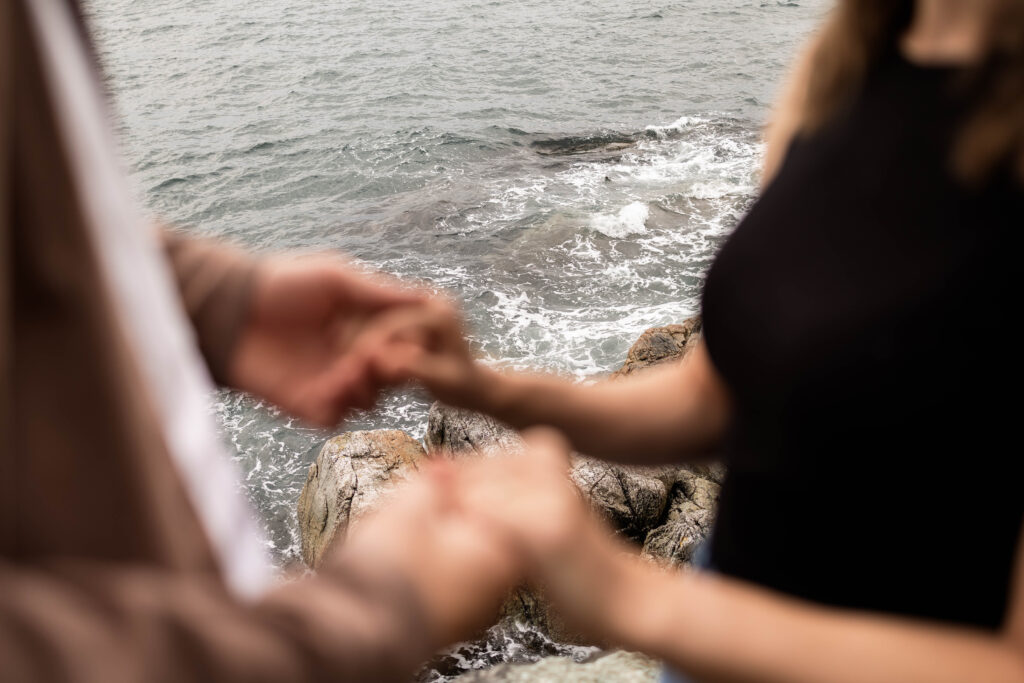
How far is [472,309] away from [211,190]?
7.36 meters

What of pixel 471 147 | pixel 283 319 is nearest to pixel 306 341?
pixel 283 319

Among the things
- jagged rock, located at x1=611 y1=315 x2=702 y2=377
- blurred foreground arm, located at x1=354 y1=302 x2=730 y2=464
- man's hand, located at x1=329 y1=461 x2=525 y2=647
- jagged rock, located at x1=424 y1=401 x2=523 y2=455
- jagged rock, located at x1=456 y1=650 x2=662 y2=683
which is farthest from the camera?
jagged rock, located at x1=611 y1=315 x2=702 y2=377

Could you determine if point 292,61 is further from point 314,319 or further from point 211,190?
point 314,319

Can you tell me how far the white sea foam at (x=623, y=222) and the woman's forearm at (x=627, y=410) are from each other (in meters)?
10.5

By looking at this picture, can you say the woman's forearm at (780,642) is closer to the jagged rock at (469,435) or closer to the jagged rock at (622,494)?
the jagged rock at (622,494)

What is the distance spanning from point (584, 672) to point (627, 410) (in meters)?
2.29

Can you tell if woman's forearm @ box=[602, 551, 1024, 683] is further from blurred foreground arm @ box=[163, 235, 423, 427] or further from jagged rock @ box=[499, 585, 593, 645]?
jagged rock @ box=[499, 585, 593, 645]

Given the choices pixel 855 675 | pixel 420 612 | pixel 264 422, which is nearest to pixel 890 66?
pixel 855 675

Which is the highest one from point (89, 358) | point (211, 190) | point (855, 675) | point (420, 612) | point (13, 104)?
point (13, 104)

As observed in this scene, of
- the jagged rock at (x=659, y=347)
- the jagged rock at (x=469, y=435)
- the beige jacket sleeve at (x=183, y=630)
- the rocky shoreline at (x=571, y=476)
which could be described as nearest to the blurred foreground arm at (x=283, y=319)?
the beige jacket sleeve at (x=183, y=630)

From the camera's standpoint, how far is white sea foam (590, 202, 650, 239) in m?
12.0

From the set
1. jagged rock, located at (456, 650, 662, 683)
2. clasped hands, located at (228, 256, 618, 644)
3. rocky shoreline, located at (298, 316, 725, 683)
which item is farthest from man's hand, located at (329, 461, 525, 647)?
rocky shoreline, located at (298, 316, 725, 683)

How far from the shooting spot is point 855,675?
39.7 inches

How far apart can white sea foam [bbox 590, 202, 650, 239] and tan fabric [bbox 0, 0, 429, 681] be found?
11428 mm
